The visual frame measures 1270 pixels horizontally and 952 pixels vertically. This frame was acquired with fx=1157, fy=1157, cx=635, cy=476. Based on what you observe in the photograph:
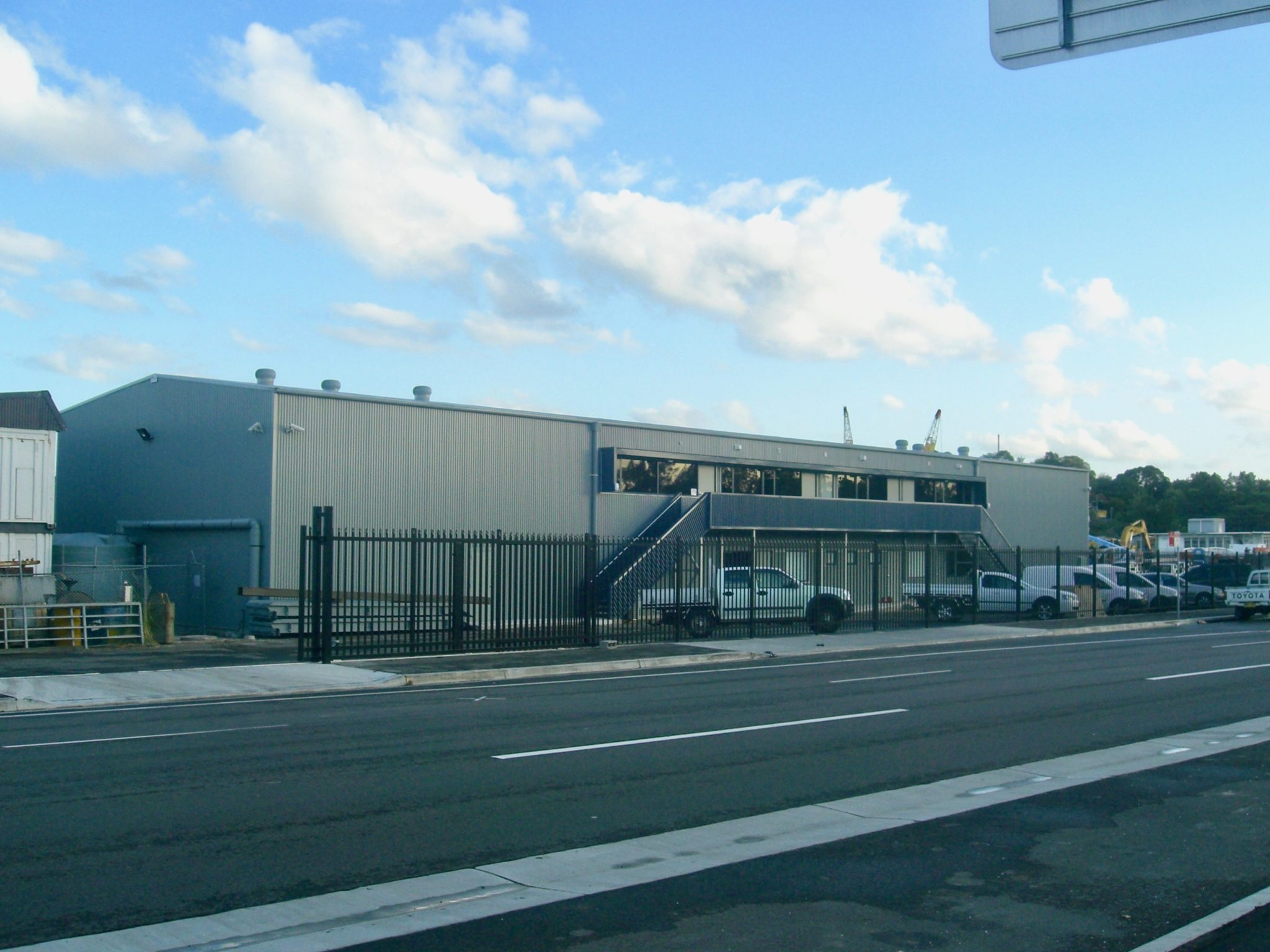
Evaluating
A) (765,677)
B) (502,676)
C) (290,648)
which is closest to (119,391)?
(290,648)

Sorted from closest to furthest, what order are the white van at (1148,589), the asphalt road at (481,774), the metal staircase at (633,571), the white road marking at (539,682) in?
1. the asphalt road at (481,774)
2. the white road marking at (539,682)
3. the metal staircase at (633,571)
4. the white van at (1148,589)

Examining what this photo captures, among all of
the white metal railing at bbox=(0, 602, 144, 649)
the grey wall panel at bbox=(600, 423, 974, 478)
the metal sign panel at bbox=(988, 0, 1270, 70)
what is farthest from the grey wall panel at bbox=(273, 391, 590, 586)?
the metal sign panel at bbox=(988, 0, 1270, 70)

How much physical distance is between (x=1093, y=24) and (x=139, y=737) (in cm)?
1086

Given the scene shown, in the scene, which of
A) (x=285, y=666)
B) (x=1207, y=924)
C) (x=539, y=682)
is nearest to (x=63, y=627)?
(x=285, y=666)

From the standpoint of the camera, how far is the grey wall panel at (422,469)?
28.7m

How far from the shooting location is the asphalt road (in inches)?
266

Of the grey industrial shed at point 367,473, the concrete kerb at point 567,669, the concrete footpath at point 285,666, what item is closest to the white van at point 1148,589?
the grey industrial shed at point 367,473

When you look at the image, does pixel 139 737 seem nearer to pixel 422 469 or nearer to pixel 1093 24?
pixel 1093 24

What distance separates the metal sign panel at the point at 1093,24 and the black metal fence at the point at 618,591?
47.8 feet

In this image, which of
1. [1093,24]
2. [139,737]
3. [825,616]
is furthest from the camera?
[825,616]

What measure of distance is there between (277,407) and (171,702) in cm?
1387

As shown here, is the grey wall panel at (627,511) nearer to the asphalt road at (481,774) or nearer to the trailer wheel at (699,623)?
the trailer wheel at (699,623)

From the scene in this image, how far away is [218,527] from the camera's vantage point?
29219 millimetres

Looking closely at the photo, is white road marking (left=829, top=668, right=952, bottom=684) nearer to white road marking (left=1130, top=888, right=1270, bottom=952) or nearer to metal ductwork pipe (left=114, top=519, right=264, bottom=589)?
white road marking (left=1130, top=888, right=1270, bottom=952)
